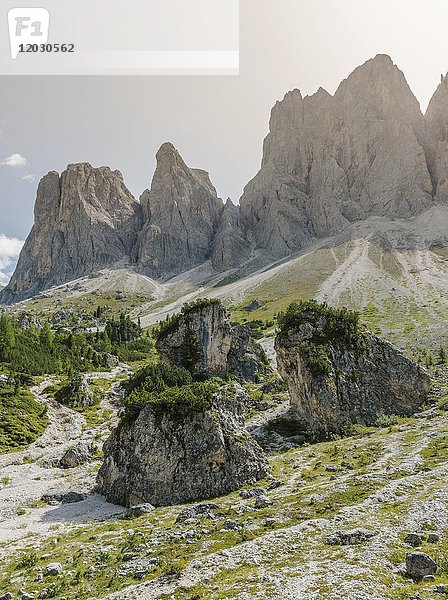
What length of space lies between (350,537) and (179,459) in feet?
48.8

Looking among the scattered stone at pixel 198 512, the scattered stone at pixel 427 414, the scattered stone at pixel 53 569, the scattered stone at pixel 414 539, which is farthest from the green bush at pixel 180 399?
the scattered stone at pixel 427 414

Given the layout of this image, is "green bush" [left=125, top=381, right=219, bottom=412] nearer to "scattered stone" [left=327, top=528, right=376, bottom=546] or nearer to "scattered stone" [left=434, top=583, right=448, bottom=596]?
"scattered stone" [left=327, top=528, right=376, bottom=546]

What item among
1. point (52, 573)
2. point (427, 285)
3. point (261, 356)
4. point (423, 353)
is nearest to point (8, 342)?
point (261, 356)

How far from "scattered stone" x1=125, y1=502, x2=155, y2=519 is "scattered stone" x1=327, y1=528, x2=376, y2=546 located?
13126 mm

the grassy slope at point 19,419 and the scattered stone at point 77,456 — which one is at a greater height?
the grassy slope at point 19,419

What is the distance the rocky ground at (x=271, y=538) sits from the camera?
13.7 meters

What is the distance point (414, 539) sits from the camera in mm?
15125

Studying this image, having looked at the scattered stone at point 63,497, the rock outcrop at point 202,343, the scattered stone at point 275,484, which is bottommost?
the scattered stone at point 63,497

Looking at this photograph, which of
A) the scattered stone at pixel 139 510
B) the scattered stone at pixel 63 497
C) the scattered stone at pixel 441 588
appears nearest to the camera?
the scattered stone at pixel 441 588

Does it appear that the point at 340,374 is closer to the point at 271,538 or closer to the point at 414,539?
the point at 271,538

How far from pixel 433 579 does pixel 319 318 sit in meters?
35.3

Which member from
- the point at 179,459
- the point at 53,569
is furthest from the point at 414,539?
the point at 179,459

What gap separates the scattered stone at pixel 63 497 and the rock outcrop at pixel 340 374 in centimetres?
2213

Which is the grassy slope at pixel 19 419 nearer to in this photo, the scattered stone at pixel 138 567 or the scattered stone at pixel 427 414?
the scattered stone at pixel 138 567
